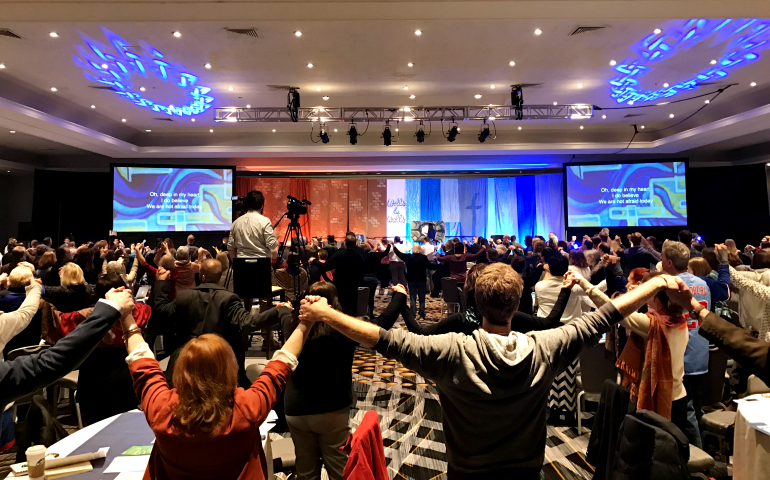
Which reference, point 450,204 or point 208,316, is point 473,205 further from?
point 208,316

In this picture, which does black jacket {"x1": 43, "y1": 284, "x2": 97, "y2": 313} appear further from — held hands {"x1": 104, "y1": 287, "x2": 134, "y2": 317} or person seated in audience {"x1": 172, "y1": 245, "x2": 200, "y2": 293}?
held hands {"x1": 104, "y1": 287, "x2": 134, "y2": 317}

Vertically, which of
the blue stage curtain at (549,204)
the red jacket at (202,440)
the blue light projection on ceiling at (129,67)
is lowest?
the red jacket at (202,440)

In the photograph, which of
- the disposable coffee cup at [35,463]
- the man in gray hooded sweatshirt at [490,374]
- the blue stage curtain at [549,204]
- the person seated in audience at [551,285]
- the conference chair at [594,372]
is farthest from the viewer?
the blue stage curtain at [549,204]

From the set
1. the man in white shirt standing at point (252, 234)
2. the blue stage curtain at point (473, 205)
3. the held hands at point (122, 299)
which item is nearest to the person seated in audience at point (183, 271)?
the man in white shirt standing at point (252, 234)

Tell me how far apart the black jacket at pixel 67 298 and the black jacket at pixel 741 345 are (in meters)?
3.96

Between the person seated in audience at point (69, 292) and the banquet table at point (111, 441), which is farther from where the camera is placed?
the person seated in audience at point (69, 292)

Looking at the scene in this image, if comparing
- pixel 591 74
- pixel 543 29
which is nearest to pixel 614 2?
pixel 543 29

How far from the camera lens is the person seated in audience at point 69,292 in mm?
3617

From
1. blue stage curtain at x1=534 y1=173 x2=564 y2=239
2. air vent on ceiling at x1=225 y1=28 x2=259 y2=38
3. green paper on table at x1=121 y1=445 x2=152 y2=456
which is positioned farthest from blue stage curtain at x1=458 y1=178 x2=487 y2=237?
green paper on table at x1=121 y1=445 x2=152 y2=456

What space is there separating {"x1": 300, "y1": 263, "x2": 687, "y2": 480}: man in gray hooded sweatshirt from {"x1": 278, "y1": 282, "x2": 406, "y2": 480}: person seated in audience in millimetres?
973

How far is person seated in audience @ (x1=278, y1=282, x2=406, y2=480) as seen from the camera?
8.39 feet

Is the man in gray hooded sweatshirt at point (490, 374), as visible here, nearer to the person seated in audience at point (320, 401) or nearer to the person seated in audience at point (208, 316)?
the person seated in audience at point (320, 401)

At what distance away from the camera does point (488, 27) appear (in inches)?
269

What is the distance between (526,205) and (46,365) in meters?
15.3
